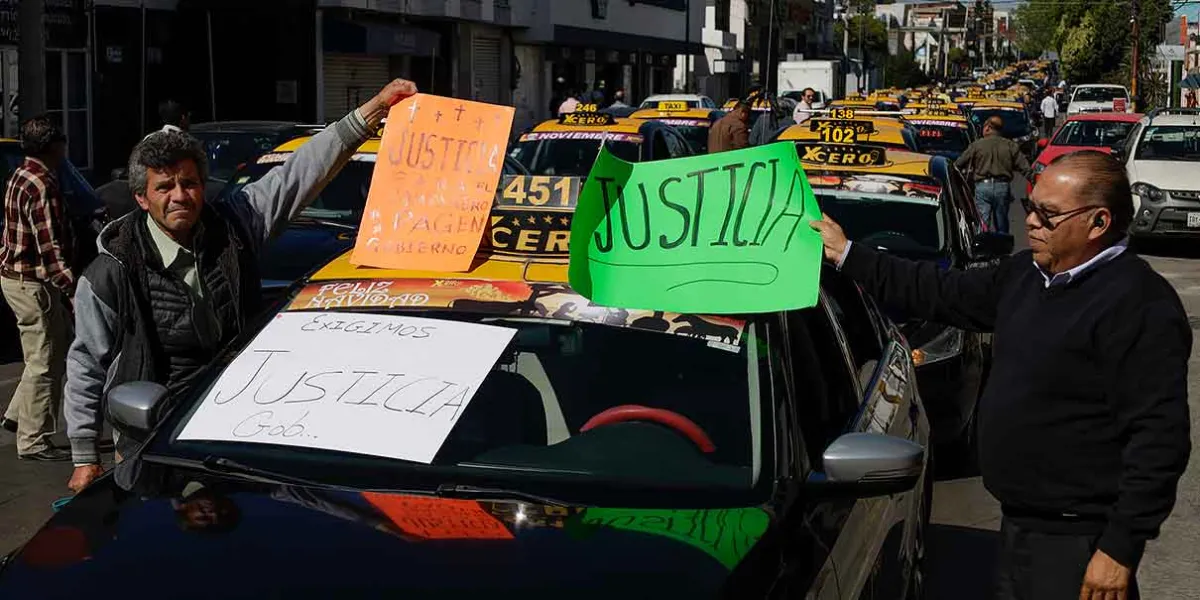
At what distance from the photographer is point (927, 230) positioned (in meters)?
9.49

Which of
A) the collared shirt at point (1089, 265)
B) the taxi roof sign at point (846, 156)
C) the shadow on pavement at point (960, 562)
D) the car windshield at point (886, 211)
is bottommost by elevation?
the shadow on pavement at point (960, 562)

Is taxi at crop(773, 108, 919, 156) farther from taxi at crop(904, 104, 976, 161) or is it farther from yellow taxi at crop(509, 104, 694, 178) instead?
taxi at crop(904, 104, 976, 161)

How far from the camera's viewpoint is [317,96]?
31.6m

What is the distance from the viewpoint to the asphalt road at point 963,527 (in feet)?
20.8

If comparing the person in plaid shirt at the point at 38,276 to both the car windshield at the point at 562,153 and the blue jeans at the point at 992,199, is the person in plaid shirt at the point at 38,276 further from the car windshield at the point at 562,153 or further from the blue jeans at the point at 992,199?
the blue jeans at the point at 992,199

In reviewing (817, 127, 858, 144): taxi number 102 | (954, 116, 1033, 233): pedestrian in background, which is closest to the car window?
(817, 127, 858, 144): taxi number 102

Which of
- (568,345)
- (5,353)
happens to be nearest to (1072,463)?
(568,345)

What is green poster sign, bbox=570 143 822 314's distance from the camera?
3930 mm

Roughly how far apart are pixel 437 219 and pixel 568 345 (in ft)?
1.80

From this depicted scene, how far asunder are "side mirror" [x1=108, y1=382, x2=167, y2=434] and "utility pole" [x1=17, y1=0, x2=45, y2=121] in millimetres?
12935

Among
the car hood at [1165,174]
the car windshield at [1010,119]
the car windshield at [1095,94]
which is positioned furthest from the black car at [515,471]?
the car windshield at [1095,94]

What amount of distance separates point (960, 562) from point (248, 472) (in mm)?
3806

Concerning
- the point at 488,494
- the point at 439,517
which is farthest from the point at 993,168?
the point at 439,517

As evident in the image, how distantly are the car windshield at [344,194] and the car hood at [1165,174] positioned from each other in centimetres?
1085
